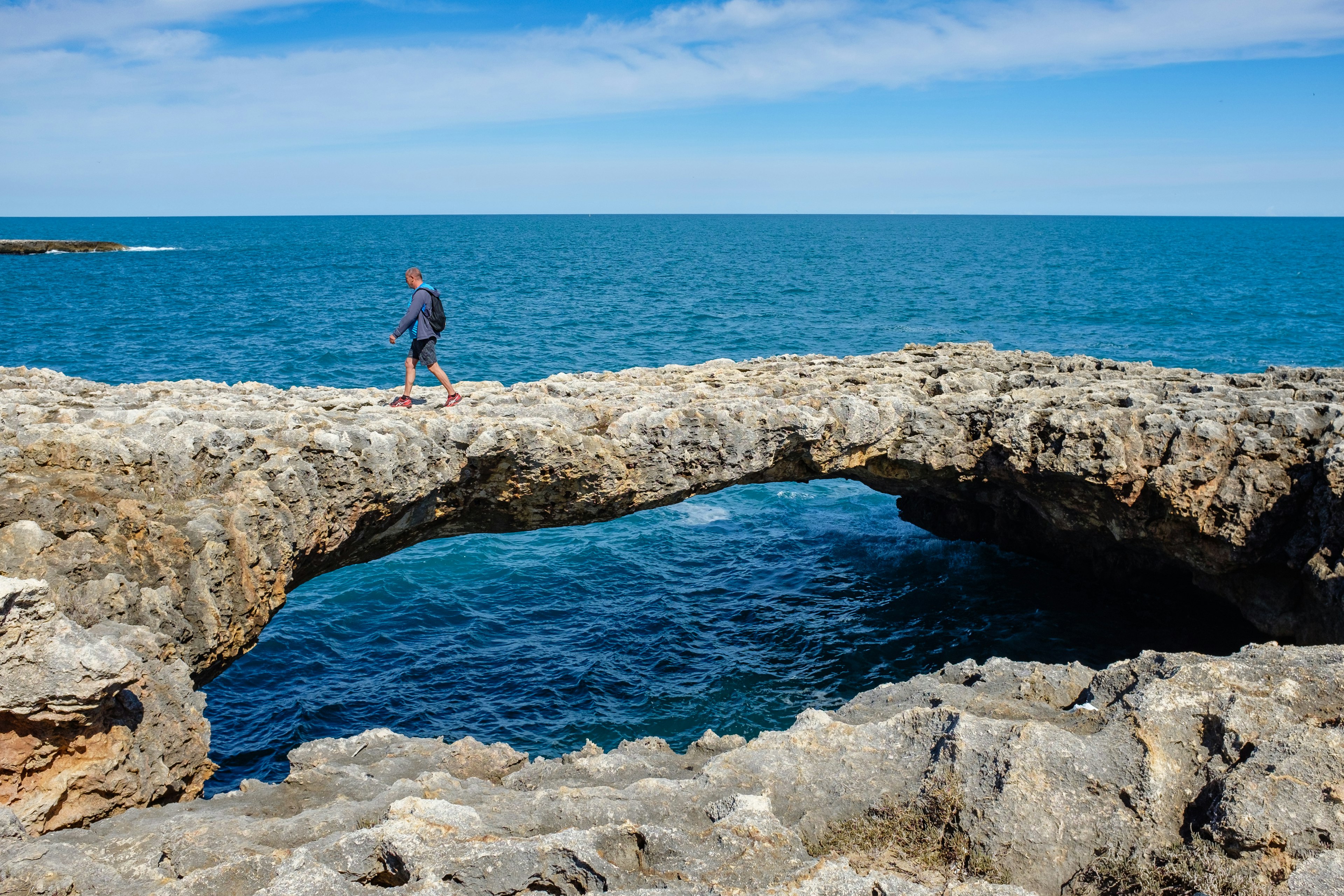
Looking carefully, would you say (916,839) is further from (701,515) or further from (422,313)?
(701,515)

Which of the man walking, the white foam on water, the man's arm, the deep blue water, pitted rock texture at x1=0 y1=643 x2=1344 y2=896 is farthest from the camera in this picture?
the white foam on water

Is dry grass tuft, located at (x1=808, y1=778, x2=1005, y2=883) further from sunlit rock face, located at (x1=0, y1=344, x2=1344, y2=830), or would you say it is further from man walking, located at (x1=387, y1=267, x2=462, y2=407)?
man walking, located at (x1=387, y1=267, x2=462, y2=407)

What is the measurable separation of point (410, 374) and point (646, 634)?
8666mm

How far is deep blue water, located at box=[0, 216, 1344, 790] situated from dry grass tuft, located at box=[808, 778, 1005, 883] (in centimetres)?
882

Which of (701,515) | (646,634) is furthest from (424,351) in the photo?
(701,515)

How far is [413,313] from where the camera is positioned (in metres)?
13.5

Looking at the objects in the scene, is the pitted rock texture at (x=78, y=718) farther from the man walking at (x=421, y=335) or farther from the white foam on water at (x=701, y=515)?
the white foam on water at (x=701, y=515)

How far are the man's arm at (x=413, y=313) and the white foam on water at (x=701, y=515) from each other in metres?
14.8

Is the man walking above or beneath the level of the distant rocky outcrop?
beneath

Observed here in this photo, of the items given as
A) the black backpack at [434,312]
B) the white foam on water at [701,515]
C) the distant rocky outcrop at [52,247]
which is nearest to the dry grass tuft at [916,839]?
the black backpack at [434,312]

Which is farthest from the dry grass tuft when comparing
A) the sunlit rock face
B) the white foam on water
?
the white foam on water

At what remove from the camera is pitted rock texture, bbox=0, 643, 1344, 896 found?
6227mm

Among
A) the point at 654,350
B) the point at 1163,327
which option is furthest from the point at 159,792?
the point at 1163,327

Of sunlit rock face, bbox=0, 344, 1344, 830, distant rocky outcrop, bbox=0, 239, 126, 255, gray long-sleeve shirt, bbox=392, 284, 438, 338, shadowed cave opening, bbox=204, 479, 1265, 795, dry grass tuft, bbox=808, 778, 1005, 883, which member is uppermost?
distant rocky outcrop, bbox=0, 239, 126, 255
